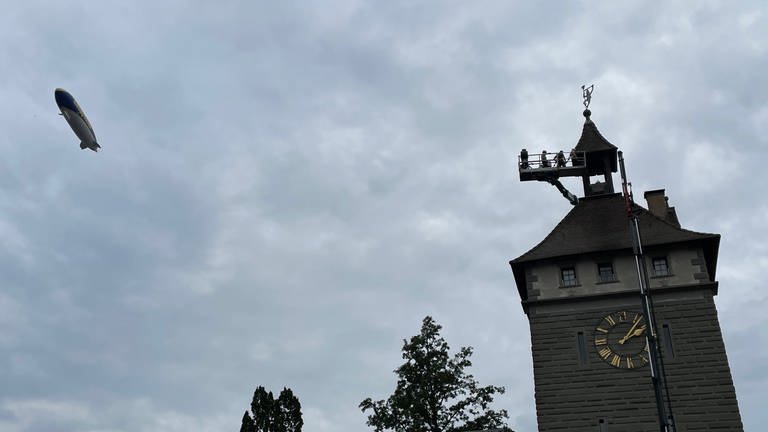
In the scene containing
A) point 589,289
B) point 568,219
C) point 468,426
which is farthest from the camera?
point 468,426

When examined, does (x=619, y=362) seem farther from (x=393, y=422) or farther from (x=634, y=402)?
(x=393, y=422)

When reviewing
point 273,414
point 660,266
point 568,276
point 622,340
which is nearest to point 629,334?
point 622,340

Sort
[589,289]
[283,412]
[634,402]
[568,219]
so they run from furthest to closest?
[283,412] → [568,219] → [589,289] → [634,402]

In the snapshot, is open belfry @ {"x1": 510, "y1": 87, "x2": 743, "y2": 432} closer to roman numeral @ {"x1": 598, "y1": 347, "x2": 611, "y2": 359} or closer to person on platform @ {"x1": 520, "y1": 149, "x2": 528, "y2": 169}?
roman numeral @ {"x1": 598, "y1": 347, "x2": 611, "y2": 359}

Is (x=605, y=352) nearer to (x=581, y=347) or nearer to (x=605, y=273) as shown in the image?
(x=581, y=347)

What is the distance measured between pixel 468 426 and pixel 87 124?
26.1 metres

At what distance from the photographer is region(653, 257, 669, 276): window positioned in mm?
36750

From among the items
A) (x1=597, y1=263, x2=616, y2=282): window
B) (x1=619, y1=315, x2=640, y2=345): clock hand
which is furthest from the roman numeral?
(x1=597, y1=263, x2=616, y2=282): window

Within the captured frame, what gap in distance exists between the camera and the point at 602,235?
3888cm

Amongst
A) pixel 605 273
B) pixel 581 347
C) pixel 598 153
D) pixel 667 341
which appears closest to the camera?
pixel 667 341

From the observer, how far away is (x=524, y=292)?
42125 mm

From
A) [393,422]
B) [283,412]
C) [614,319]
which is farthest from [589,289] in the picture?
[283,412]

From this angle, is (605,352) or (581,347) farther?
(581,347)

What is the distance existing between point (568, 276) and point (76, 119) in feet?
84.8
